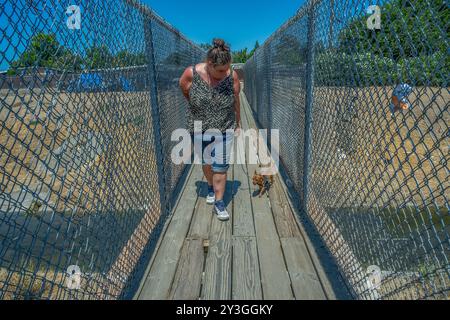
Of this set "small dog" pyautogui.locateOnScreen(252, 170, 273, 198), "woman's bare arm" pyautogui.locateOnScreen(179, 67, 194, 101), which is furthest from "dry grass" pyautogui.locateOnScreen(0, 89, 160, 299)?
"small dog" pyautogui.locateOnScreen(252, 170, 273, 198)

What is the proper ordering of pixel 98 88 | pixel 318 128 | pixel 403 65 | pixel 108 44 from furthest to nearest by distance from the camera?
pixel 318 128
pixel 108 44
pixel 98 88
pixel 403 65

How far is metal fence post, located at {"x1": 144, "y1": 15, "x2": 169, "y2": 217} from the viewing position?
Result: 2.87m

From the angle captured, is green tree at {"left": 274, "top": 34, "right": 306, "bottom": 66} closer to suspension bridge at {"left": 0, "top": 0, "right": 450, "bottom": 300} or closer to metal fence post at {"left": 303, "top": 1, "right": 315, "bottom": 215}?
suspension bridge at {"left": 0, "top": 0, "right": 450, "bottom": 300}

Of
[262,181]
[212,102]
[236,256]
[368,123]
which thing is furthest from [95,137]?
[262,181]

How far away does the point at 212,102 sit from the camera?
2928 millimetres

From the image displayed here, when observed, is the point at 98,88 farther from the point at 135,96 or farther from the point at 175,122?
the point at 175,122

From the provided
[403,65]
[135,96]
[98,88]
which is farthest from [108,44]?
[403,65]

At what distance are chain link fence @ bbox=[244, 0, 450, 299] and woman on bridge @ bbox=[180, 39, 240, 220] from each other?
76 centimetres

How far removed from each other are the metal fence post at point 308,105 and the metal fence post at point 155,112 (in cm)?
144

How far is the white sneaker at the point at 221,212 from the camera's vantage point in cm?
311

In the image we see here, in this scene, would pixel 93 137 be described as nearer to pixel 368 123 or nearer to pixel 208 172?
pixel 208 172

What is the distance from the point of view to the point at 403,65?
1.62 metres

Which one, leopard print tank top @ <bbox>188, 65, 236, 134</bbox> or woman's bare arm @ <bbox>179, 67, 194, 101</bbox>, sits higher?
woman's bare arm @ <bbox>179, 67, 194, 101</bbox>

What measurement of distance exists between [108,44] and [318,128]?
191cm
